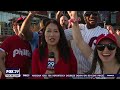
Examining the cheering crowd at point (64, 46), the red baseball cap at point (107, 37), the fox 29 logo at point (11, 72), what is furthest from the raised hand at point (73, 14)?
the fox 29 logo at point (11, 72)

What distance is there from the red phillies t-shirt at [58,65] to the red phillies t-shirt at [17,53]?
0.32 ft

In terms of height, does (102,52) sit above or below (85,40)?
below

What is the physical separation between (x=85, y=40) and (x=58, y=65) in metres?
0.51

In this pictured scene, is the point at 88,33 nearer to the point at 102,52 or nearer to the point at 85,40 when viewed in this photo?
the point at 85,40

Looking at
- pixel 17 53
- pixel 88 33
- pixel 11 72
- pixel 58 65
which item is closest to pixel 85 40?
pixel 88 33

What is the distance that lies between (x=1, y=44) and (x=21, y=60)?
36 centimetres

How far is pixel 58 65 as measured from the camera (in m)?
3.43

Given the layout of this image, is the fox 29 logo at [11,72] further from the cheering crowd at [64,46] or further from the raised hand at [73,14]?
the raised hand at [73,14]

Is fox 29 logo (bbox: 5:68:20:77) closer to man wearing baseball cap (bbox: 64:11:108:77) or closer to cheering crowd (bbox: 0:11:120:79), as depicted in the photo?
cheering crowd (bbox: 0:11:120:79)

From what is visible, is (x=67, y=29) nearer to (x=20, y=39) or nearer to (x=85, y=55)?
(x=85, y=55)
